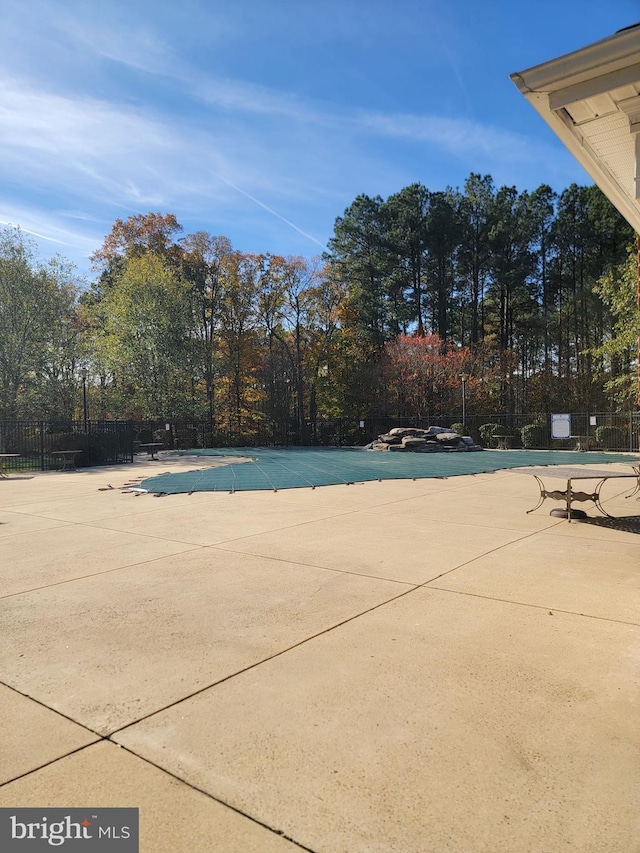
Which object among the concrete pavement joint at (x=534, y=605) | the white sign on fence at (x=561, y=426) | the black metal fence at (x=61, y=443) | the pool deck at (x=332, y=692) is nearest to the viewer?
the pool deck at (x=332, y=692)

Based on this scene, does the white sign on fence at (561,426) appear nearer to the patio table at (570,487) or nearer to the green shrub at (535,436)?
the green shrub at (535,436)

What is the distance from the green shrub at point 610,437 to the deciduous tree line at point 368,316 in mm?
6357

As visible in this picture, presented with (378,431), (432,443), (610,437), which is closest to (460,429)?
(432,443)

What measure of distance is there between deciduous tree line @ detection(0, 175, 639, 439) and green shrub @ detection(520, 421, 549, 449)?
5625 mm

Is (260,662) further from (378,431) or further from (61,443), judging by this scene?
(378,431)

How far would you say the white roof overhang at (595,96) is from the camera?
10.9ft

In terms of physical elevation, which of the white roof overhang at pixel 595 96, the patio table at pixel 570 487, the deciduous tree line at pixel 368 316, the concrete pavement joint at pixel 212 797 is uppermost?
the deciduous tree line at pixel 368 316

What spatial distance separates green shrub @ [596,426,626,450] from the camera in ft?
72.0

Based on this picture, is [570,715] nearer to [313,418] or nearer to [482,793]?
[482,793]

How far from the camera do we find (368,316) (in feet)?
127

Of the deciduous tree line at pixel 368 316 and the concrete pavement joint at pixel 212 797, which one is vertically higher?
the deciduous tree line at pixel 368 316

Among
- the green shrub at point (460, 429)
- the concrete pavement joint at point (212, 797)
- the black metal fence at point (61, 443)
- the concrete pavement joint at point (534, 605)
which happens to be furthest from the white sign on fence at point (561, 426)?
the concrete pavement joint at point (212, 797)

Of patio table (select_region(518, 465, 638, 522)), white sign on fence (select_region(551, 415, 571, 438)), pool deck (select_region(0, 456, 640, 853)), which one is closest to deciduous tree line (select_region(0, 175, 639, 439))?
white sign on fence (select_region(551, 415, 571, 438))

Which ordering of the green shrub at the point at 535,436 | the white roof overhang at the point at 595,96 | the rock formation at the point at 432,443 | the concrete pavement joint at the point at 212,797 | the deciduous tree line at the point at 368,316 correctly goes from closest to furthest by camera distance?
the concrete pavement joint at the point at 212,797 → the white roof overhang at the point at 595,96 → the rock formation at the point at 432,443 → the green shrub at the point at 535,436 → the deciduous tree line at the point at 368,316
